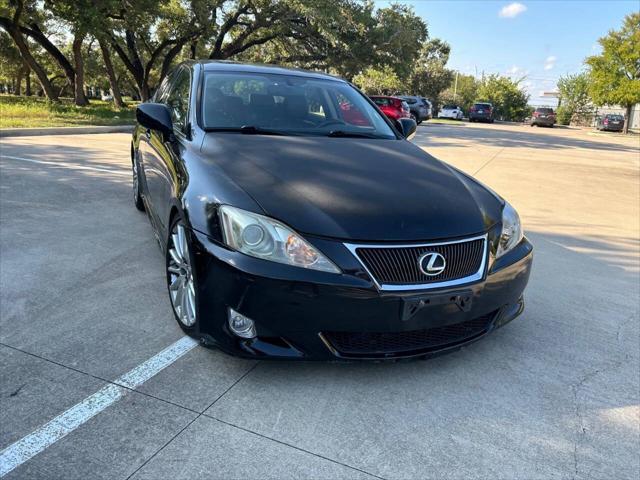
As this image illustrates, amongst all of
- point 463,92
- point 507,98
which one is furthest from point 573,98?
point 463,92

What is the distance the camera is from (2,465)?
1912 millimetres

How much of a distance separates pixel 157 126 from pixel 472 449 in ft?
9.39

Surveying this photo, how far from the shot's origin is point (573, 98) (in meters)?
57.3

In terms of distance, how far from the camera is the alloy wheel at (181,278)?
8.93ft

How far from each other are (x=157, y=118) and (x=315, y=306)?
6.68ft

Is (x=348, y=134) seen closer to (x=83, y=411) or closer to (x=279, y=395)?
(x=279, y=395)

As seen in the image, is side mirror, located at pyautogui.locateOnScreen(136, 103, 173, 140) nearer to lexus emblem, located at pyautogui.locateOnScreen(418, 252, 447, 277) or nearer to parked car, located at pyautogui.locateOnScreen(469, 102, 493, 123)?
lexus emblem, located at pyautogui.locateOnScreen(418, 252, 447, 277)

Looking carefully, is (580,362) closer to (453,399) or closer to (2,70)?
(453,399)

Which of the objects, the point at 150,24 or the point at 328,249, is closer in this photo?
the point at 328,249

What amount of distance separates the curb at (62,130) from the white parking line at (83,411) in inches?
423

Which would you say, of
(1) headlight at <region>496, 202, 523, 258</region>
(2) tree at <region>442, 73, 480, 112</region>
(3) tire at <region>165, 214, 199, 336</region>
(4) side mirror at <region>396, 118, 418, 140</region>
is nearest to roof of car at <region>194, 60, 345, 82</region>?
(4) side mirror at <region>396, 118, 418, 140</region>

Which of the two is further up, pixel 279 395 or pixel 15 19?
pixel 15 19

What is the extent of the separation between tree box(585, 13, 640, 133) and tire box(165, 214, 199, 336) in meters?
38.6

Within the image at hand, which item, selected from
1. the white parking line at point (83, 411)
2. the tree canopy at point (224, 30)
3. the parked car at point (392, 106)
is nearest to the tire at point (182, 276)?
the white parking line at point (83, 411)
